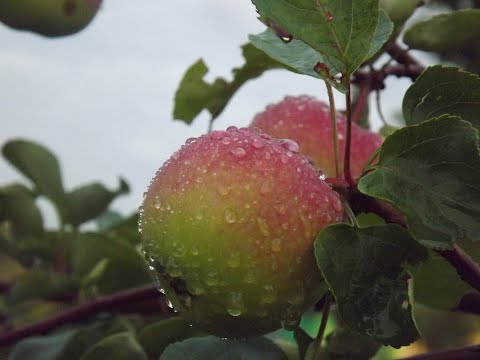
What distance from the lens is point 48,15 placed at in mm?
848

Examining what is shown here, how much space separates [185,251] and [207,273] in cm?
2

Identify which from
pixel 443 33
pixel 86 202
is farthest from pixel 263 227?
pixel 86 202

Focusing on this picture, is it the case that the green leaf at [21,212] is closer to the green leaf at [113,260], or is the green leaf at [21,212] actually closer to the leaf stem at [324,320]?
the green leaf at [113,260]

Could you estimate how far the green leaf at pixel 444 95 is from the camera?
490 mm

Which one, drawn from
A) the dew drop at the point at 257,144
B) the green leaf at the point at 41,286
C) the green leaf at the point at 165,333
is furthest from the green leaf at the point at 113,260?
the dew drop at the point at 257,144

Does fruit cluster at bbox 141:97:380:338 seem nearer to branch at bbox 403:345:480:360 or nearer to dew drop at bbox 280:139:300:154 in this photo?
dew drop at bbox 280:139:300:154

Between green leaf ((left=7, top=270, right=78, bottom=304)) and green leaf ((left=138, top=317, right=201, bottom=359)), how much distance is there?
302mm

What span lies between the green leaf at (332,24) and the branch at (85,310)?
1.14ft

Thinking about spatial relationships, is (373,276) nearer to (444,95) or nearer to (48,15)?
(444,95)

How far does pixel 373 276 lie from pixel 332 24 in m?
0.15

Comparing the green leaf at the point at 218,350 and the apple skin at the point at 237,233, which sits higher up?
the apple skin at the point at 237,233

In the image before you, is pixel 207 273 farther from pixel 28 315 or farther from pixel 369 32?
pixel 28 315

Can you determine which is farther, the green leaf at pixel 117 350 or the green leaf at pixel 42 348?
the green leaf at pixel 42 348

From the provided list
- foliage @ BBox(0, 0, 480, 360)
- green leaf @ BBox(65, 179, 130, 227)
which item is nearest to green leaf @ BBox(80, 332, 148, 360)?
foliage @ BBox(0, 0, 480, 360)
